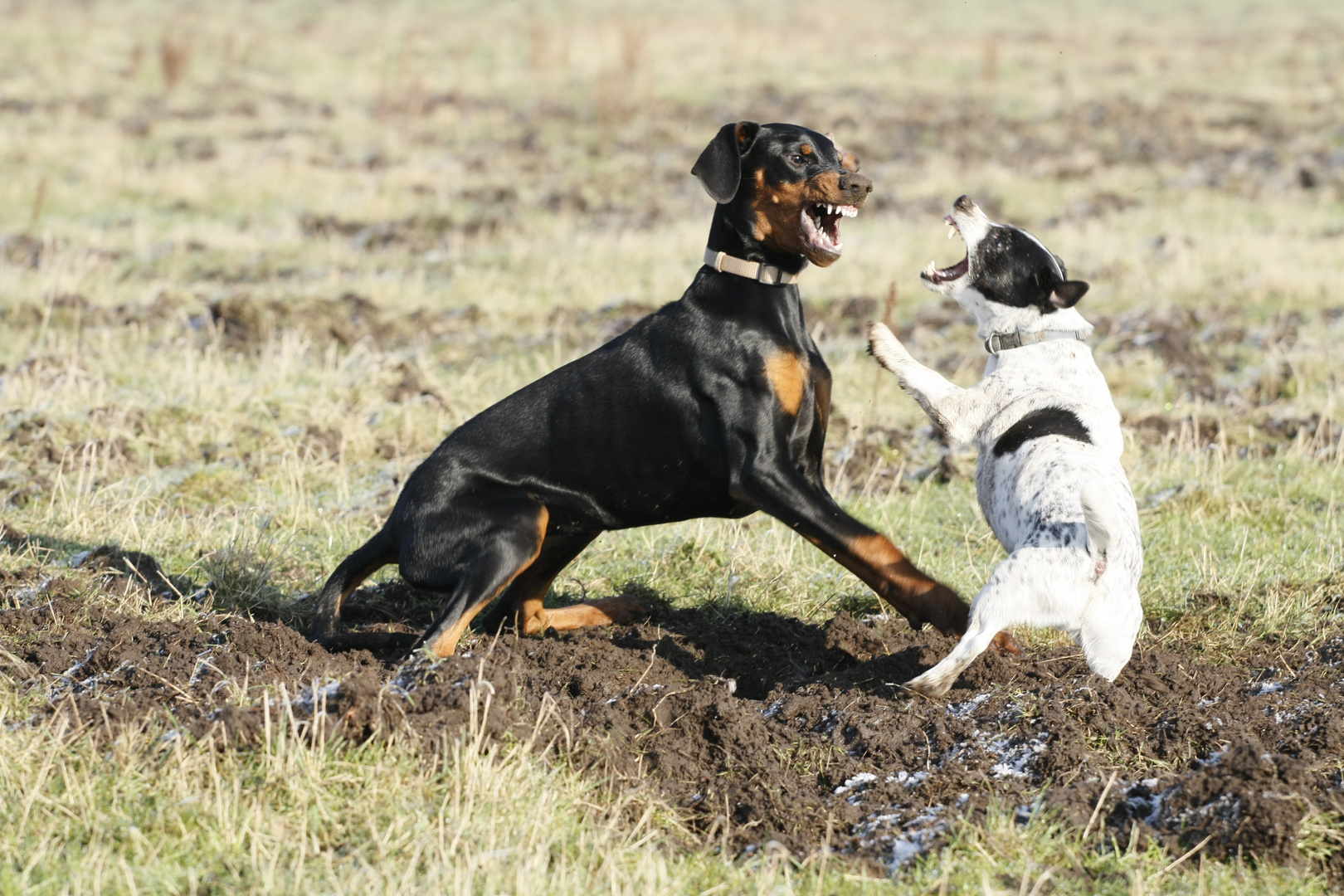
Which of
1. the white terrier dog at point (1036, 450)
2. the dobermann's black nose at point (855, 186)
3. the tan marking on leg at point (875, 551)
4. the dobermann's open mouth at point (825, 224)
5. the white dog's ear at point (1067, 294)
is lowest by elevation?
the tan marking on leg at point (875, 551)

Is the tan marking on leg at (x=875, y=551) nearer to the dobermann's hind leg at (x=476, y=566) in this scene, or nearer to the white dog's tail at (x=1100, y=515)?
the white dog's tail at (x=1100, y=515)

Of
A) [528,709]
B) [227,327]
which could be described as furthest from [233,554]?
[227,327]

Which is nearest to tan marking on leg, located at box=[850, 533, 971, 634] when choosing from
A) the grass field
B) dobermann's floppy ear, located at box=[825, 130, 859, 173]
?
the grass field

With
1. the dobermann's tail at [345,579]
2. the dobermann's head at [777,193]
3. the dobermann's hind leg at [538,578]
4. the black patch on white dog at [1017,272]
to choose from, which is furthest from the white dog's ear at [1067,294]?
the dobermann's tail at [345,579]

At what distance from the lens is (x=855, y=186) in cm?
459

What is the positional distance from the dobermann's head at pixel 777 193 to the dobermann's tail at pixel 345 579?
167cm

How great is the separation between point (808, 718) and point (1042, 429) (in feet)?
4.71

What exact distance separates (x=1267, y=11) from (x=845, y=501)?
51.9 meters

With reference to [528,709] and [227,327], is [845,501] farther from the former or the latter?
[227,327]

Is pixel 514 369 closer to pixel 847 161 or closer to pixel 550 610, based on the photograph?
pixel 550 610

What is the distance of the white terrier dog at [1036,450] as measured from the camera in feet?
13.2

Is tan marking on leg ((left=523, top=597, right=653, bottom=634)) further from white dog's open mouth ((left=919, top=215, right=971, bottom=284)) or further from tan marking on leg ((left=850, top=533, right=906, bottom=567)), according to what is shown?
white dog's open mouth ((left=919, top=215, right=971, bottom=284))

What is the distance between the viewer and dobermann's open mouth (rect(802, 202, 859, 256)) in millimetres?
4641

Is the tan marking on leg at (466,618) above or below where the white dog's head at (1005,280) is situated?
below
